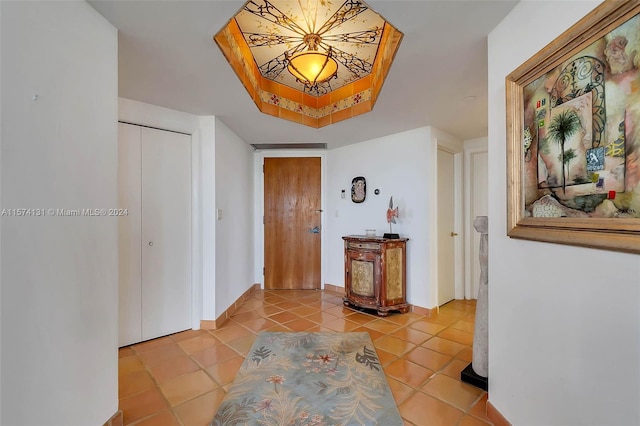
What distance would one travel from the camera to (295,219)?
410 centimetres

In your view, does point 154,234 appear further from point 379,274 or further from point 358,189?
point 358,189

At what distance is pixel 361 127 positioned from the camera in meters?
3.05

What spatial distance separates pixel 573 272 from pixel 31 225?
6.74 feet

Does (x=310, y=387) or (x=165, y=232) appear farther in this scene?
(x=165, y=232)

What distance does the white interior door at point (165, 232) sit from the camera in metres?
2.42

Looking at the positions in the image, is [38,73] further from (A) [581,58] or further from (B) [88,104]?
(A) [581,58]

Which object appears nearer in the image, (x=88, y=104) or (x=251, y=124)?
(x=88, y=104)

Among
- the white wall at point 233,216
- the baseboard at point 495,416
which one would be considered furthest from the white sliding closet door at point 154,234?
the baseboard at point 495,416

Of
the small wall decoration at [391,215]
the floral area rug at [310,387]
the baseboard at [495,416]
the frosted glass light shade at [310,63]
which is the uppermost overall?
the frosted glass light shade at [310,63]

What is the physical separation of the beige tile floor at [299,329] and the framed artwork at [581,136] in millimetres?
1147

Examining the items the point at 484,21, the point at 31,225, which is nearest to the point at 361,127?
the point at 484,21

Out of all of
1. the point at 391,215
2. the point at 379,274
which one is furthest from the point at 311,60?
the point at 379,274

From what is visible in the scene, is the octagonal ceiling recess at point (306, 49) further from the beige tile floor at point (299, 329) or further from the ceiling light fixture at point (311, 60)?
the beige tile floor at point (299, 329)

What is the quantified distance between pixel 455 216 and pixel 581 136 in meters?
2.77
